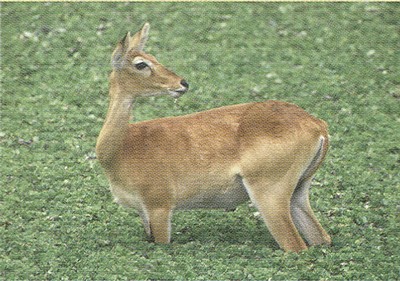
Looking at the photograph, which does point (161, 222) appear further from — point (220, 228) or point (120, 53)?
point (120, 53)

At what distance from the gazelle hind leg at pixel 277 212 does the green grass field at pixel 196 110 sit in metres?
0.14

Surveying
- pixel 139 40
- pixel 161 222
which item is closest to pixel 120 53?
pixel 139 40

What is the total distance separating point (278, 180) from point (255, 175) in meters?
0.20

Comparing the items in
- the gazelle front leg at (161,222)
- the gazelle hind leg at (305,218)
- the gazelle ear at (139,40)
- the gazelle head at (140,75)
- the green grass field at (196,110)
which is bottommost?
the green grass field at (196,110)

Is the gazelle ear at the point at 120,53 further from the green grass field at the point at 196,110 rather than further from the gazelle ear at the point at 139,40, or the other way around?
the green grass field at the point at 196,110

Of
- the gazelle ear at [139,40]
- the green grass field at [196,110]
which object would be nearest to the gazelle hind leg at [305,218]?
the green grass field at [196,110]

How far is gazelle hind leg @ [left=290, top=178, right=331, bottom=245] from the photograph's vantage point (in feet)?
31.1

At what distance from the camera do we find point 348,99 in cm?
1334

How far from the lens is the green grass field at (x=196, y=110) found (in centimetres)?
916

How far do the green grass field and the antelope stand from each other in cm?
35

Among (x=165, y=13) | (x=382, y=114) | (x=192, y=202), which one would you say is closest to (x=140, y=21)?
(x=165, y=13)

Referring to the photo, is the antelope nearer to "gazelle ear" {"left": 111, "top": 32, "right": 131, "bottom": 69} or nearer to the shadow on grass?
"gazelle ear" {"left": 111, "top": 32, "right": 131, "bottom": 69}

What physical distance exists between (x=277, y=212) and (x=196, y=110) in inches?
167

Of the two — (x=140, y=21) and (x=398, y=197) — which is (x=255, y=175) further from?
(x=140, y=21)
